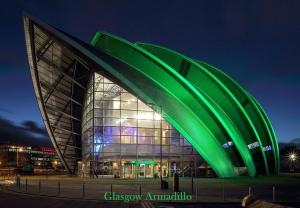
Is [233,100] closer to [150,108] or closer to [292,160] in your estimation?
[150,108]

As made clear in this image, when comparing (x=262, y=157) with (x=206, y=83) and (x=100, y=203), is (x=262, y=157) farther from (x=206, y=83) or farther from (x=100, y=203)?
(x=100, y=203)

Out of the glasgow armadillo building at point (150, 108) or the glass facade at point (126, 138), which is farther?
the glass facade at point (126, 138)

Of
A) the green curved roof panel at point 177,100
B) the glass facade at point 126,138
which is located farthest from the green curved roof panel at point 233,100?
the glass facade at point 126,138

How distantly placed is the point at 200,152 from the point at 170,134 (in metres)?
4.22

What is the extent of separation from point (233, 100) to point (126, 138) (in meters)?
13.8

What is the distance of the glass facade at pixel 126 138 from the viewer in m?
49.1

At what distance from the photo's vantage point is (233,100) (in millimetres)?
49062

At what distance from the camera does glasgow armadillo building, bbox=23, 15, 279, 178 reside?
152ft

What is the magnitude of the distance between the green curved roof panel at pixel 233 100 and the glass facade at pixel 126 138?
248 inches

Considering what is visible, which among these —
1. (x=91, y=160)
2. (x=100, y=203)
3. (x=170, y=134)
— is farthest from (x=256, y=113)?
(x=100, y=203)

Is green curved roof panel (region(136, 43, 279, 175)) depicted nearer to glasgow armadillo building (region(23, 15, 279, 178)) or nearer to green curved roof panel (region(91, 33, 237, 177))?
glasgow armadillo building (region(23, 15, 279, 178))

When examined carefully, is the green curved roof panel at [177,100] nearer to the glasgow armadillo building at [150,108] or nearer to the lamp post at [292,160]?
the glasgow armadillo building at [150,108]

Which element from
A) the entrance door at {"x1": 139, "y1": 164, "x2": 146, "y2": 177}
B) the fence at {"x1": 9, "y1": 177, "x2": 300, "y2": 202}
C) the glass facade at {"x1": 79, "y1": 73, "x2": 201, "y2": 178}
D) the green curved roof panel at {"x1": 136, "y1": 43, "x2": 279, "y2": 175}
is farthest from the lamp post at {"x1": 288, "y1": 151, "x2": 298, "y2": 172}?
the fence at {"x1": 9, "y1": 177, "x2": 300, "y2": 202}

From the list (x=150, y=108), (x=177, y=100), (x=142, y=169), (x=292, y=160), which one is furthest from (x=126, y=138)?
(x=292, y=160)
